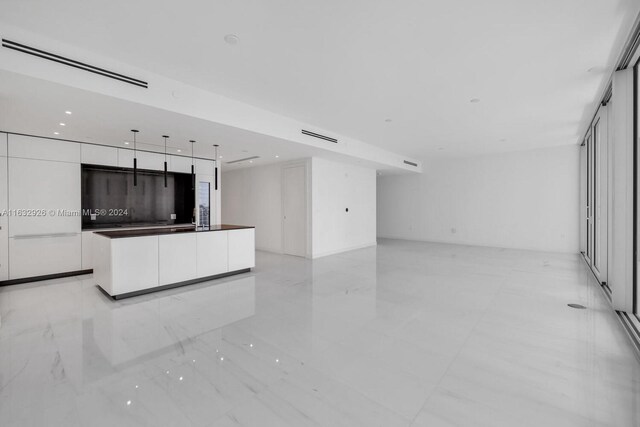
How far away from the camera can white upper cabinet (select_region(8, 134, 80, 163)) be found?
5.29 m

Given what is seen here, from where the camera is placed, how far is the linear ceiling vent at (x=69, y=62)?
2.86 m

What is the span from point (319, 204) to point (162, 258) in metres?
4.33

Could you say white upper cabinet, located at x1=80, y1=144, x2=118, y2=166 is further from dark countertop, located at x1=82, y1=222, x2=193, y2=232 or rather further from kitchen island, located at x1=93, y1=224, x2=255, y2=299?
kitchen island, located at x1=93, y1=224, x2=255, y2=299

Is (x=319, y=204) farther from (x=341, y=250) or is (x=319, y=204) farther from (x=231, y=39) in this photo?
(x=231, y=39)

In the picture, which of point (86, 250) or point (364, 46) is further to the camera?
point (86, 250)

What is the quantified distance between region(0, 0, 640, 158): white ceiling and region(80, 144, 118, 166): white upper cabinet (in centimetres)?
362

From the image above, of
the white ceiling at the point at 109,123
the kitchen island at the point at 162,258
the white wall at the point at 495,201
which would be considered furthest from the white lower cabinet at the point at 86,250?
the white wall at the point at 495,201

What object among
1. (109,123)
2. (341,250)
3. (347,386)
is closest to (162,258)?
(109,123)

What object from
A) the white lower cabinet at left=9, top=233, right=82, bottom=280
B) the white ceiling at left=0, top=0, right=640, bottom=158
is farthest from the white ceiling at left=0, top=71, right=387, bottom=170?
the white lower cabinet at left=9, top=233, right=82, bottom=280

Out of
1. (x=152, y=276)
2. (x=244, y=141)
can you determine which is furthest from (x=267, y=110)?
(x=152, y=276)

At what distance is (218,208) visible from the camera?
8.01 m

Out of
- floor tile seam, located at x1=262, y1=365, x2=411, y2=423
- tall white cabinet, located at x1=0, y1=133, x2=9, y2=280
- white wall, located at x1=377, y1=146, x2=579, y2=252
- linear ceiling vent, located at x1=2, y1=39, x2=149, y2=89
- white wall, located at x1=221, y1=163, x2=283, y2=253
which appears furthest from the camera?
white wall, located at x1=221, y1=163, x2=283, y2=253

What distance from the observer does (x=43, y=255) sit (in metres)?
5.55

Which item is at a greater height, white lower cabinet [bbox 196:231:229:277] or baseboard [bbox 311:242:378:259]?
white lower cabinet [bbox 196:231:229:277]
